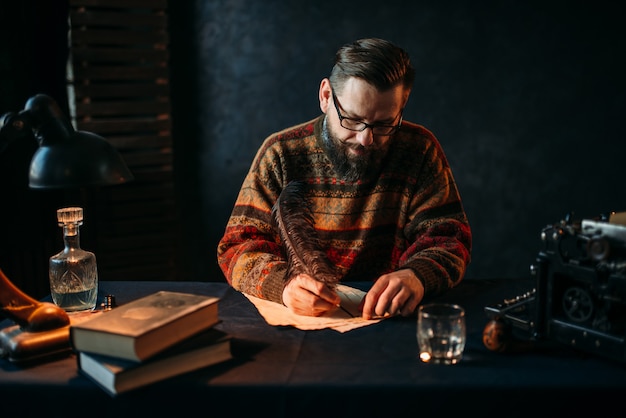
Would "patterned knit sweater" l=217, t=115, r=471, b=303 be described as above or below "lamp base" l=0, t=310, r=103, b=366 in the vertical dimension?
above

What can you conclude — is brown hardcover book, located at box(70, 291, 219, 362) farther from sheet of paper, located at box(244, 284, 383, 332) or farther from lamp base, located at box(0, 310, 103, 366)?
sheet of paper, located at box(244, 284, 383, 332)

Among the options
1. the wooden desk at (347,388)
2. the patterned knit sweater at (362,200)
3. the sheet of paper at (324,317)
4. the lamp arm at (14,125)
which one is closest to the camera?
the wooden desk at (347,388)

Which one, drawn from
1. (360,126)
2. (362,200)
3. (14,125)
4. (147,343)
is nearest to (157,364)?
(147,343)

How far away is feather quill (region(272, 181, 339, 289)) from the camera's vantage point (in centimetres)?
186

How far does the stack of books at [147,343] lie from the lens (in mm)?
1378

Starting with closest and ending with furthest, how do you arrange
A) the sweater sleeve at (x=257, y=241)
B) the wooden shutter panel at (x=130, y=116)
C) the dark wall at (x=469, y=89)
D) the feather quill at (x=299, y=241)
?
the feather quill at (x=299, y=241)
the sweater sleeve at (x=257, y=241)
the wooden shutter panel at (x=130, y=116)
the dark wall at (x=469, y=89)

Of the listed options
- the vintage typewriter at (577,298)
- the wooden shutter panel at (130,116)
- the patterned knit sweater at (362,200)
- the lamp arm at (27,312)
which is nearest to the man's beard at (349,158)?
the patterned knit sweater at (362,200)

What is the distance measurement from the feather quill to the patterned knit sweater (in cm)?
29

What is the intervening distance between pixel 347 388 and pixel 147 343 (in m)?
0.44

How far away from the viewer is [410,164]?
2.52m

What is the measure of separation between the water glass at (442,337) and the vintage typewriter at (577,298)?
0.09m

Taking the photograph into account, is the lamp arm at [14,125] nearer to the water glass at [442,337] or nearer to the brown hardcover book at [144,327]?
the brown hardcover book at [144,327]

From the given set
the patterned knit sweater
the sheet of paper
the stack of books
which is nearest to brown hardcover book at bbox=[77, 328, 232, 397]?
the stack of books

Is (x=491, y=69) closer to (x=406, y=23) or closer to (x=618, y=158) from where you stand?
(x=406, y=23)
